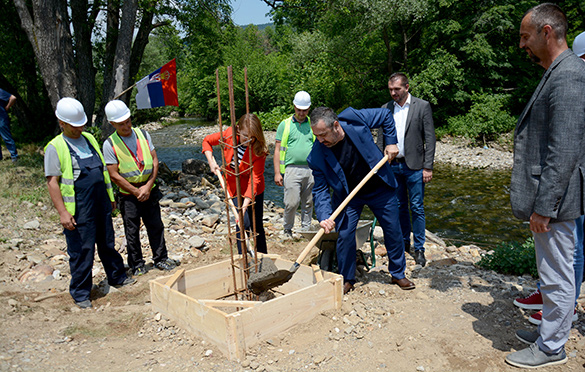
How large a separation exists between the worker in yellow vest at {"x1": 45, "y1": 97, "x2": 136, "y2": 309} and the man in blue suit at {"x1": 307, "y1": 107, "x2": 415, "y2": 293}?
224 centimetres

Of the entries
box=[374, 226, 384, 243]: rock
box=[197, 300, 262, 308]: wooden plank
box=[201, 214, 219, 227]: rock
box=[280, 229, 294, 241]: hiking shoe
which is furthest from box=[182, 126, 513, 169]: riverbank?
box=[197, 300, 262, 308]: wooden plank

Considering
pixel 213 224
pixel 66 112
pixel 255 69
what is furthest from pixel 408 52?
pixel 66 112

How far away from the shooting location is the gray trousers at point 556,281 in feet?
8.68

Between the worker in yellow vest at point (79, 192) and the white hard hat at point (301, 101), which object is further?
the white hard hat at point (301, 101)

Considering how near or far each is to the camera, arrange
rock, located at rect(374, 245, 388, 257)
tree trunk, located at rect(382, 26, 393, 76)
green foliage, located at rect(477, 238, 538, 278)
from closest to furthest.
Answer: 1. green foliage, located at rect(477, 238, 538, 278)
2. rock, located at rect(374, 245, 388, 257)
3. tree trunk, located at rect(382, 26, 393, 76)

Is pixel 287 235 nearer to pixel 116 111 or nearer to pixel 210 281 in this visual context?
pixel 210 281

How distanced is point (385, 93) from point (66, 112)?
2015 cm

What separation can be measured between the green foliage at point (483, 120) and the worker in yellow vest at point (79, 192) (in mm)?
16282

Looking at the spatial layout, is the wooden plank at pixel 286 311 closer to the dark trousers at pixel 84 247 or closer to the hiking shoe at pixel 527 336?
the hiking shoe at pixel 527 336

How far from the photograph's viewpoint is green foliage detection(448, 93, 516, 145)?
17.4 m

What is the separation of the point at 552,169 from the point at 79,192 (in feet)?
13.3

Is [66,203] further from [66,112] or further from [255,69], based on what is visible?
[255,69]

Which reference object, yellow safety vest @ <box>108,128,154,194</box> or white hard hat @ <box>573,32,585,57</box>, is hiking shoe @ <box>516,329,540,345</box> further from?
yellow safety vest @ <box>108,128,154,194</box>

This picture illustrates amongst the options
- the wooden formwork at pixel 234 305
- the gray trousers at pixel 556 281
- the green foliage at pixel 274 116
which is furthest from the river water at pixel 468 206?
the green foliage at pixel 274 116
